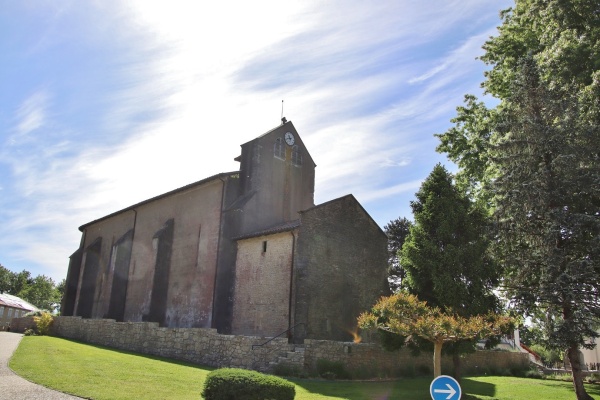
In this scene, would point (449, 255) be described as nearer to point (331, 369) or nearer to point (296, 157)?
point (331, 369)

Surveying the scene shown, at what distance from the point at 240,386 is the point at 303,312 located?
12.3 meters

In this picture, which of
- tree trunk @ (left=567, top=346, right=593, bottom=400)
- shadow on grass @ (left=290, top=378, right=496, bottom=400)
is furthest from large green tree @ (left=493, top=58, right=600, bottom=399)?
shadow on grass @ (left=290, top=378, right=496, bottom=400)

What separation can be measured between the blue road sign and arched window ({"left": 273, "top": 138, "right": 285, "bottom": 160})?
77.0 ft

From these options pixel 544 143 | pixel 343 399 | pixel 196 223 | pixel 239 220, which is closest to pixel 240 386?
pixel 343 399

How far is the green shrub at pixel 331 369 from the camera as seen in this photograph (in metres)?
17.5

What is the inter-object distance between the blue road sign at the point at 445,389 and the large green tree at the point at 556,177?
909 centimetres

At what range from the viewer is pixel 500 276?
18.4 meters

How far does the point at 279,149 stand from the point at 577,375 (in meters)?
21.0

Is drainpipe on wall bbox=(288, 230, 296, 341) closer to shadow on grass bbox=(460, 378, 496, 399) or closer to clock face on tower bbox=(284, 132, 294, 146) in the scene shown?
shadow on grass bbox=(460, 378, 496, 399)

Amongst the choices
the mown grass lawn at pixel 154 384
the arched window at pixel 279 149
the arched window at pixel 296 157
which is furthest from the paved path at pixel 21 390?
the arched window at pixel 296 157

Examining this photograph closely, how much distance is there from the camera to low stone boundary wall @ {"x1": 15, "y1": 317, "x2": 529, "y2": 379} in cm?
1803

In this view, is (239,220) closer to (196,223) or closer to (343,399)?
(196,223)

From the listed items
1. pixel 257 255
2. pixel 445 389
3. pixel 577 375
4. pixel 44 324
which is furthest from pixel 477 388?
pixel 44 324

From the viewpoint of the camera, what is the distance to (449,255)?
17.9 metres
